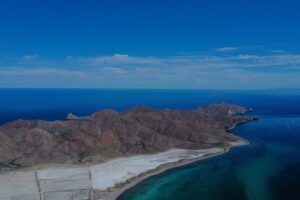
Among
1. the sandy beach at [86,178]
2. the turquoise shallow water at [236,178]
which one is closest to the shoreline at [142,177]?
the sandy beach at [86,178]

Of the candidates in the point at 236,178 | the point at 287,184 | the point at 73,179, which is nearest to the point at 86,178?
the point at 73,179

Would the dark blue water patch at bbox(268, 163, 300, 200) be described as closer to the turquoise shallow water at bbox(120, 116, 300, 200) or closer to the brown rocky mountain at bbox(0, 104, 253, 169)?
the turquoise shallow water at bbox(120, 116, 300, 200)

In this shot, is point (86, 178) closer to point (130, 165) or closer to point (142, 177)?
point (142, 177)

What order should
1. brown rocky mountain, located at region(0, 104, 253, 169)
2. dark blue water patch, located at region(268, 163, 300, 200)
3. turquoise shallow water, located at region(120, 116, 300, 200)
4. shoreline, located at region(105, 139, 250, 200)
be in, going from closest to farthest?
A: 1. shoreline, located at region(105, 139, 250, 200)
2. dark blue water patch, located at region(268, 163, 300, 200)
3. turquoise shallow water, located at region(120, 116, 300, 200)
4. brown rocky mountain, located at region(0, 104, 253, 169)

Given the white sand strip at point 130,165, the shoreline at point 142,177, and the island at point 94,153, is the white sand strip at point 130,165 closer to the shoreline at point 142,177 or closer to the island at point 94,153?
the island at point 94,153

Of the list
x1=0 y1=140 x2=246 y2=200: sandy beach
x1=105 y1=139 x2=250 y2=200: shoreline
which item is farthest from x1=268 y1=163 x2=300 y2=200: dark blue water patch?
x1=0 y1=140 x2=246 y2=200: sandy beach

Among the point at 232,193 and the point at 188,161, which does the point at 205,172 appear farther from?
the point at 232,193

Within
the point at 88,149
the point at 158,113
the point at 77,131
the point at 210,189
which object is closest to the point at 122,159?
the point at 88,149
